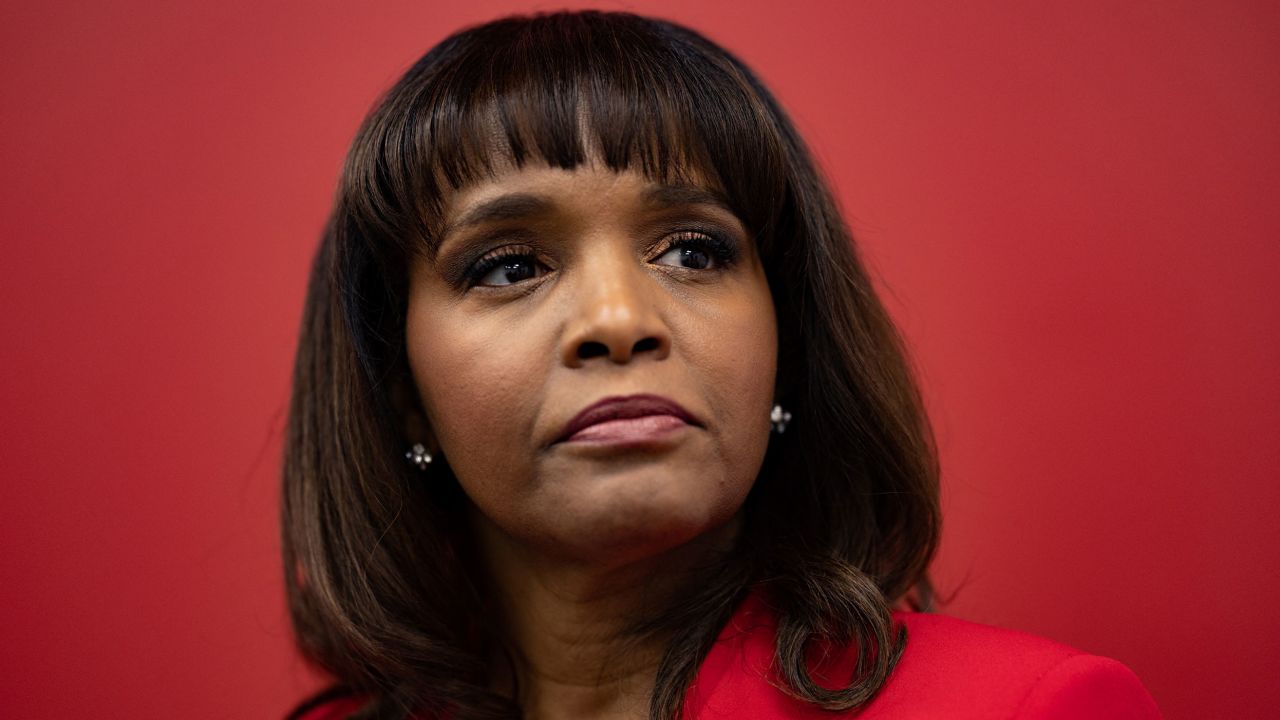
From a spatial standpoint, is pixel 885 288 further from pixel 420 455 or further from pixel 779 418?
pixel 420 455

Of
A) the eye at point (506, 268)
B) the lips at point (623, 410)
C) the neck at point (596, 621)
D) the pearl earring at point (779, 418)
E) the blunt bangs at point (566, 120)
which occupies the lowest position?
the neck at point (596, 621)

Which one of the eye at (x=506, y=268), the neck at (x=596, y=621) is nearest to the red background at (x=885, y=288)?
the neck at (x=596, y=621)

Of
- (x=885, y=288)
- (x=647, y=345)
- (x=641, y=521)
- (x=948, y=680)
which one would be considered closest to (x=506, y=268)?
(x=647, y=345)

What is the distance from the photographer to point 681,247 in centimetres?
127

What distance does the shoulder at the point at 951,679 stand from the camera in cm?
106

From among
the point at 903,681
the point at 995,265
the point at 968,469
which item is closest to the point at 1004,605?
the point at 968,469

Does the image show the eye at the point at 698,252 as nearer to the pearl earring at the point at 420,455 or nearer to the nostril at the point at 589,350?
the nostril at the point at 589,350

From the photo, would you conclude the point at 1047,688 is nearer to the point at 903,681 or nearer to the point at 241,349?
the point at 903,681

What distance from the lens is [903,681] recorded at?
3.73 feet

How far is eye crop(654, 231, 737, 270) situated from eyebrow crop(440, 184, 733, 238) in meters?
0.04

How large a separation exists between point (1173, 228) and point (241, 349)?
1.40 m

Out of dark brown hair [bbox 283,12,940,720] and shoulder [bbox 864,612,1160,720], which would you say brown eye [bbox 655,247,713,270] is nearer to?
dark brown hair [bbox 283,12,940,720]

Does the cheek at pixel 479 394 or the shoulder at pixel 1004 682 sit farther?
the cheek at pixel 479 394

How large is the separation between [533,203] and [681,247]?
6.3 inches
